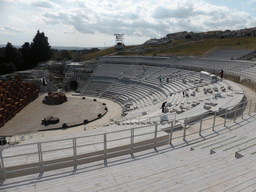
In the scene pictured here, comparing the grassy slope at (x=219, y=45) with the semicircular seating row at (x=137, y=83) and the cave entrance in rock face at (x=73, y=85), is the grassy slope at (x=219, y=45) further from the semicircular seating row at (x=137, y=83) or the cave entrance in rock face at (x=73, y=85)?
the cave entrance in rock face at (x=73, y=85)

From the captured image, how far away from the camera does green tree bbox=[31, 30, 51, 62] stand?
185 ft

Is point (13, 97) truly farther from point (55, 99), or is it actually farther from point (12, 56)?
point (12, 56)

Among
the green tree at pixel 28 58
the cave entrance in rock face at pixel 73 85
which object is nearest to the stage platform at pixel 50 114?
the cave entrance in rock face at pixel 73 85

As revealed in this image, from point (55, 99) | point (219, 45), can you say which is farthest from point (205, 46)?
point (55, 99)

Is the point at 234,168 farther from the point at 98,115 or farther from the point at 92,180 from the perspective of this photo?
the point at 98,115

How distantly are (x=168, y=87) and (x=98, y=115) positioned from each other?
35.9ft

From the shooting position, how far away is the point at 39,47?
187ft

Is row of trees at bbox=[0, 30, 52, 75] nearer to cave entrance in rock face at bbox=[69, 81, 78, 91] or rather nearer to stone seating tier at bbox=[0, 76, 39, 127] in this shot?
cave entrance in rock face at bbox=[69, 81, 78, 91]

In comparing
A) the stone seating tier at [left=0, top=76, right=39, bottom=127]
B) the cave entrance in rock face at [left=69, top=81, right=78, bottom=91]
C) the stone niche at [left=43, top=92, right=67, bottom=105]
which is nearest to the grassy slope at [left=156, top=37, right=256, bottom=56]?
the cave entrance in rock face at [left=69, top=81, right=78, bottom=91]

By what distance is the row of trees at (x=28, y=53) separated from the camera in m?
51.2

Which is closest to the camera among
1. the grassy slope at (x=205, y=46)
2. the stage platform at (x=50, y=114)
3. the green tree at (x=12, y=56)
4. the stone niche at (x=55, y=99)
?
the stage platform at (x=50, y=114)

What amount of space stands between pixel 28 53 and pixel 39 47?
3.72m

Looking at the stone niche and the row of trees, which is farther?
the row of trees

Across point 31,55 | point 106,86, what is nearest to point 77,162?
point 106,86
